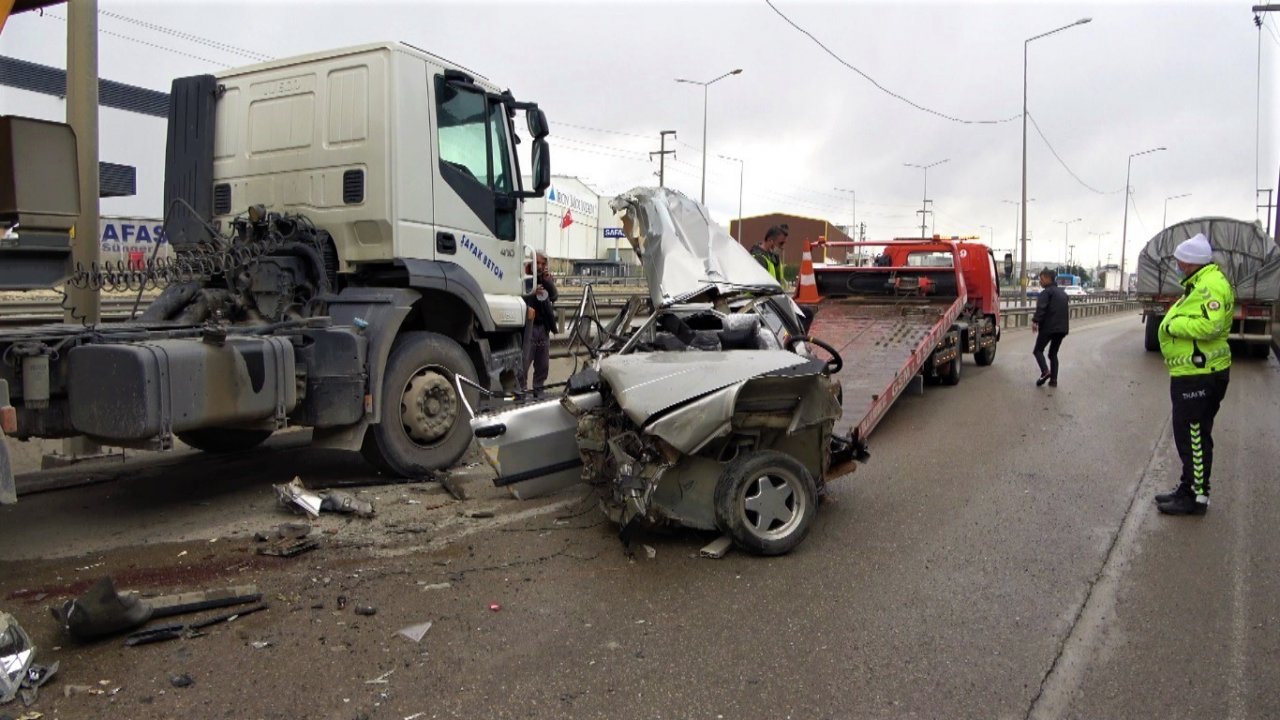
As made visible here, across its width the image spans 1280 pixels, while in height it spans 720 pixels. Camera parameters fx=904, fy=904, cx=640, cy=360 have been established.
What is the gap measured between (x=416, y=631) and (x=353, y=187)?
376cm

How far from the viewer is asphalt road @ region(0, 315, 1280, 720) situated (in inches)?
135

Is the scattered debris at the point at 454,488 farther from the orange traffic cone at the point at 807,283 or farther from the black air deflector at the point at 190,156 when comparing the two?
the orange traffic cone at the point at 807,283

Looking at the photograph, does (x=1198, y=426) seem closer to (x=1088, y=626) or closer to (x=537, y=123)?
(x=1088, y=626)

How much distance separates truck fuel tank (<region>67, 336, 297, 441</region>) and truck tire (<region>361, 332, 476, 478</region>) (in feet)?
3.62

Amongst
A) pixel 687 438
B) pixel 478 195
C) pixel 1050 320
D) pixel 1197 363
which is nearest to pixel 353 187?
pixel 478 195

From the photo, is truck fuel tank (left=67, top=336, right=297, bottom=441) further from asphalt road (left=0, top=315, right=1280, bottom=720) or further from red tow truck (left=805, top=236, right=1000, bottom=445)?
red tow truck (left=805, top=236, right=1000, bottom=445)

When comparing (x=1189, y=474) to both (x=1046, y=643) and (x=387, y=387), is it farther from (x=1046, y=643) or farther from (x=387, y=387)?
(x=387, y=387)

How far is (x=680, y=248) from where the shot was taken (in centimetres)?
684

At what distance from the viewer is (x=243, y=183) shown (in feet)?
23.3

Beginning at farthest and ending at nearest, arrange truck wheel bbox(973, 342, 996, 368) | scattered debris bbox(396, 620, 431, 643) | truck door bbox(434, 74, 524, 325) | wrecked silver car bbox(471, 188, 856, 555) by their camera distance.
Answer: truck wheel bbox(973, 342, 996, 368) → truck door bbox(434, 74, 524, 325) → wrecked silver car bbox(471, 188, 856, 555) → scattered debris bbox(396, 620, 431, 643)

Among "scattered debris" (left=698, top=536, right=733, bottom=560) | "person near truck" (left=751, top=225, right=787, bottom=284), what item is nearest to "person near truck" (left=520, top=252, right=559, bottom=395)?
"person near truck" (left=751, top=225, right=787, bottom=284)

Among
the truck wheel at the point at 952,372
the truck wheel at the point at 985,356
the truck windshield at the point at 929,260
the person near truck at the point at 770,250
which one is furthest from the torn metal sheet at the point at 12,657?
the truck wheel at the point at 985,356

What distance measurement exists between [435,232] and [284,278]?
44.9 inches

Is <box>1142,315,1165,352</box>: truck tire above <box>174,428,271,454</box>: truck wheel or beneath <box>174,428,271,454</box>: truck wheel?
above
